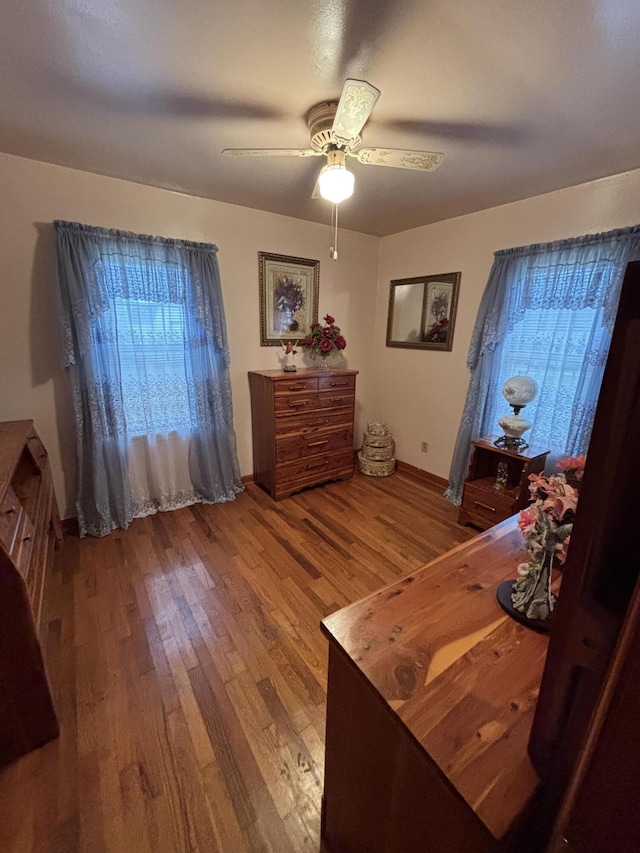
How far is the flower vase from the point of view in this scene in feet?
2.83

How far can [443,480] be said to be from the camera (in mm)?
3289

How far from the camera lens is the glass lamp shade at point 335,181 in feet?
5.17

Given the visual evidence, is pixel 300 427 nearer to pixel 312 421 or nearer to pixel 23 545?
pixel 312 421

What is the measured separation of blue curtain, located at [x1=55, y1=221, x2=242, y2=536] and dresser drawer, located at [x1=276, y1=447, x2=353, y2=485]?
454mm

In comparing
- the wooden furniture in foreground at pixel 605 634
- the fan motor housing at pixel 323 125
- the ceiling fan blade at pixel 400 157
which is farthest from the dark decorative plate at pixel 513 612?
the fan motor housing at pixel 323 125

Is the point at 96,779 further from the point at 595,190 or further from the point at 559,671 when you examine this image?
the point at 595,190

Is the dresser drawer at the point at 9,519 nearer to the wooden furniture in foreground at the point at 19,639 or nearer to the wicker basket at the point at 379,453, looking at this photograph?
the wooden furniture in foreground at the point at 19,639

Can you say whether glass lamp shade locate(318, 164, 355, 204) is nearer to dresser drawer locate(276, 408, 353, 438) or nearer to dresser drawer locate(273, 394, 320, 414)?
dresser drawer locate(273, 394, 320, 414)

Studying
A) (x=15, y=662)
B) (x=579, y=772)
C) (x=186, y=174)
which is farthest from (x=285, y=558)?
(x=186, y=174)

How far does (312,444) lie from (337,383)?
608mm

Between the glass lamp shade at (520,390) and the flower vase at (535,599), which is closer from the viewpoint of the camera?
the flower vase at (535,599)

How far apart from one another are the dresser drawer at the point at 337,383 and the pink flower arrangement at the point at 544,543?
2.26 metres

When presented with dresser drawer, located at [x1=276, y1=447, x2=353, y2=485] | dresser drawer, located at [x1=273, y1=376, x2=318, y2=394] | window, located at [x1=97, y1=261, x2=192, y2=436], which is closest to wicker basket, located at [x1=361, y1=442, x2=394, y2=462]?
dresser drawer, located at [x1=276, y1=447, x2=353, y2=485]

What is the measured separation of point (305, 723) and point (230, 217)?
3.22 meters
